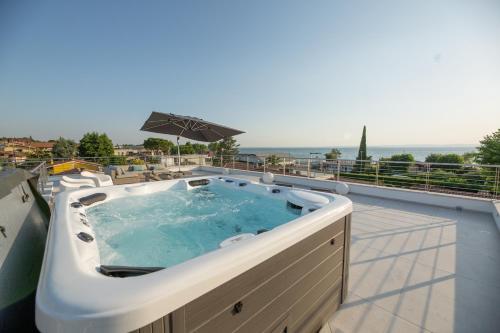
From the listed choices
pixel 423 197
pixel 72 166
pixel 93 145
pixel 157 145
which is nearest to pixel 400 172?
pixel 423 197

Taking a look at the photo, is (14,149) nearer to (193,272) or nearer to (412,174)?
(193,272)

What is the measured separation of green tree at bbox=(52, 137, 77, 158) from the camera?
25.2 m

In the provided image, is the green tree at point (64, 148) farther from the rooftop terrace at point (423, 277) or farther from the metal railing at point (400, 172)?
the rooftop terrace at point (423, 277)

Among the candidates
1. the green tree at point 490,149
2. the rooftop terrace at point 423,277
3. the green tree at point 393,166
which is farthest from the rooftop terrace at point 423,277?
the green tree at point 490,149

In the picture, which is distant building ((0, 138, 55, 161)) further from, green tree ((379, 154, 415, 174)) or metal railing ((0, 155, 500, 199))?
green tree ((379, 154, 415, 174))

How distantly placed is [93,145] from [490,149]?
30099 millimetres

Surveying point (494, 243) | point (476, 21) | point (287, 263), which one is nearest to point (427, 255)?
point (494, 243)

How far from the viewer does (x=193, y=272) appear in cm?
70

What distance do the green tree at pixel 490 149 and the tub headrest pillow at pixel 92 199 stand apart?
13.2m

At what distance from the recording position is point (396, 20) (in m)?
4.07

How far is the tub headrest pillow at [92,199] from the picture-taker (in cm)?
233

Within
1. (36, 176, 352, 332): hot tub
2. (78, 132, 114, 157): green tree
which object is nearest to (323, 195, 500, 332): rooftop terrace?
(36, 176, 352, 332): hot tub

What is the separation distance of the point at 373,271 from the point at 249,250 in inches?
62.1

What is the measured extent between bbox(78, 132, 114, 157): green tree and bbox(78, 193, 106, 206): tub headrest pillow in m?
23.9
